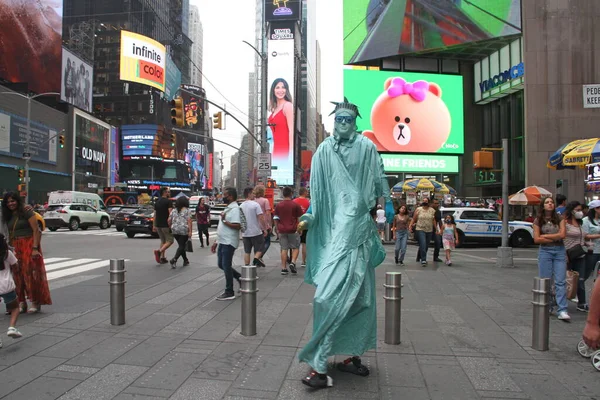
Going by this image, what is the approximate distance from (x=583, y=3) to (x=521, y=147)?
924cm

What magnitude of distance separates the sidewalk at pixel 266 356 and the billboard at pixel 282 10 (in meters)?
101

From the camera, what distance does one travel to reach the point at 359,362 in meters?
3.97

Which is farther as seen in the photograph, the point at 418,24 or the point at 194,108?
the point at 194,108

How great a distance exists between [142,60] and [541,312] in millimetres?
67943

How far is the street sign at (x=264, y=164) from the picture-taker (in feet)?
77.0

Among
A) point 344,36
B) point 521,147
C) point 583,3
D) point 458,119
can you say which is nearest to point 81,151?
point 344,36

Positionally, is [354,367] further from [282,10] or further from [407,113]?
[282,10]

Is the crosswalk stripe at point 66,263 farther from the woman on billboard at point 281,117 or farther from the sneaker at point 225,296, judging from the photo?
the woman on billboard at point 281,117

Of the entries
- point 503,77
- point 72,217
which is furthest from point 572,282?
point 503,77

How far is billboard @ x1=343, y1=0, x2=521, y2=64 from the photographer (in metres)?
34.7

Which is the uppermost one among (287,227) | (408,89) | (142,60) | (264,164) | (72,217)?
(142,60)

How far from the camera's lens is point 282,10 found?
10088 centimetres

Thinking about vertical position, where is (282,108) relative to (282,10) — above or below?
below

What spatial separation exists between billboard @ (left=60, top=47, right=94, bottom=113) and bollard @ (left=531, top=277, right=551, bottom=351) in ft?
162
